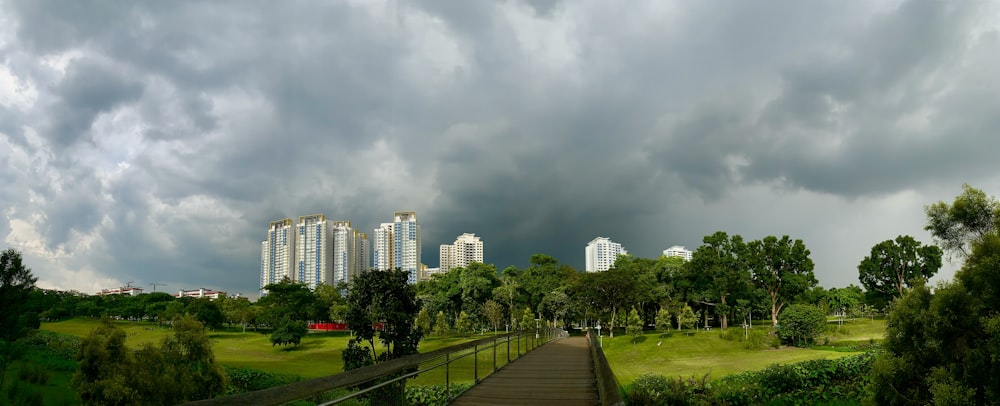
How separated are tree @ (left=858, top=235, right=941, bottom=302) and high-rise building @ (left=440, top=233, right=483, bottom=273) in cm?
13355

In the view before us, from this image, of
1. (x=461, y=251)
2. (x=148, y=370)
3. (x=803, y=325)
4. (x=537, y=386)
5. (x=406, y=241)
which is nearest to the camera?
(x=537, y=386)

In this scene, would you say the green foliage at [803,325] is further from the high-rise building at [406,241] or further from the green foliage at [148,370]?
the high-rise building at [406,241]

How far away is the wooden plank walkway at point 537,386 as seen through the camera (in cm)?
824

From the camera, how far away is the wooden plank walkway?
27.0 ft

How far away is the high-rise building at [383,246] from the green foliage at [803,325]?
441ft

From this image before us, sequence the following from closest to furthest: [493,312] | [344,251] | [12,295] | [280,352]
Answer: [12,295], [280,352], [493,312], [344,251]

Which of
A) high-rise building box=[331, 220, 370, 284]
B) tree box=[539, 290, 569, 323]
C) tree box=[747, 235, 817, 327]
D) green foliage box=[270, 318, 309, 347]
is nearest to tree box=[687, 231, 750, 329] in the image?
tree box=[747, 235, 817, 327]

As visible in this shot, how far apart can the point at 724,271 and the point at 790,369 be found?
4805cm

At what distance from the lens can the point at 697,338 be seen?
4853 centimetres

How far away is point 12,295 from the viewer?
2466cm

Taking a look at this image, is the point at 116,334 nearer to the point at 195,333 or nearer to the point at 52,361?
the point at 195,333

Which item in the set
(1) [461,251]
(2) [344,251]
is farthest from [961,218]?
(1) [461,251]

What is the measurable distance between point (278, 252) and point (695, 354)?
13028 centimetres

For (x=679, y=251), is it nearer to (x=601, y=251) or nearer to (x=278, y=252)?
(x=601, y=251)
